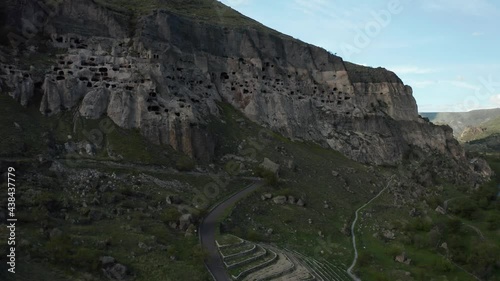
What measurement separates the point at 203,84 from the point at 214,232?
4015 cm

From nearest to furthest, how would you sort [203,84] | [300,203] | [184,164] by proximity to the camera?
[300,203]
[184,164]
[203,84]

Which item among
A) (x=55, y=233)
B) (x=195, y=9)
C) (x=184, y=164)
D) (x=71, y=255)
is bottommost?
(x=71, y=255)

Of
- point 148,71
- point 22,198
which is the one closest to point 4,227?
point 22,198

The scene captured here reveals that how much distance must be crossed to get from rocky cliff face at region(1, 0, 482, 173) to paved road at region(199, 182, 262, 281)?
901cm

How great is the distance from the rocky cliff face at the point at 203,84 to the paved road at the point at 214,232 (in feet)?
29.6

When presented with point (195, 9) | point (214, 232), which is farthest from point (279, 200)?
point (195, 9)

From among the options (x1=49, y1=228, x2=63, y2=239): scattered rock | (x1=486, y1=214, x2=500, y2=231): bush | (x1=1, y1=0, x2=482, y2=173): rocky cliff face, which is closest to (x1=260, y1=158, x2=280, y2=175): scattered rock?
(x1=1, y1=0, x2=482, y2=173): rocky cliff face

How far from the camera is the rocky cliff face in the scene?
5312cm

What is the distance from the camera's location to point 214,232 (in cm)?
3694

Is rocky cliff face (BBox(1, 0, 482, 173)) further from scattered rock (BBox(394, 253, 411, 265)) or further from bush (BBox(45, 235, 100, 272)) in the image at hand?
bush (BBox(45, 235, 100, 272))

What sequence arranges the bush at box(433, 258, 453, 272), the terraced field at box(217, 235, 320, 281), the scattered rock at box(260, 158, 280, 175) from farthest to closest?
the scattered rock at box(260, 158, 280, 175)
the bush at box(433, 258, 453, 272)
the terraced field at box(217, 235, 320, 281)

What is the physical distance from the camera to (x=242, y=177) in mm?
54594

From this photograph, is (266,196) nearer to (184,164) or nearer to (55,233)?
(184,164)

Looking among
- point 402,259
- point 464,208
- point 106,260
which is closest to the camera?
point 106,260
